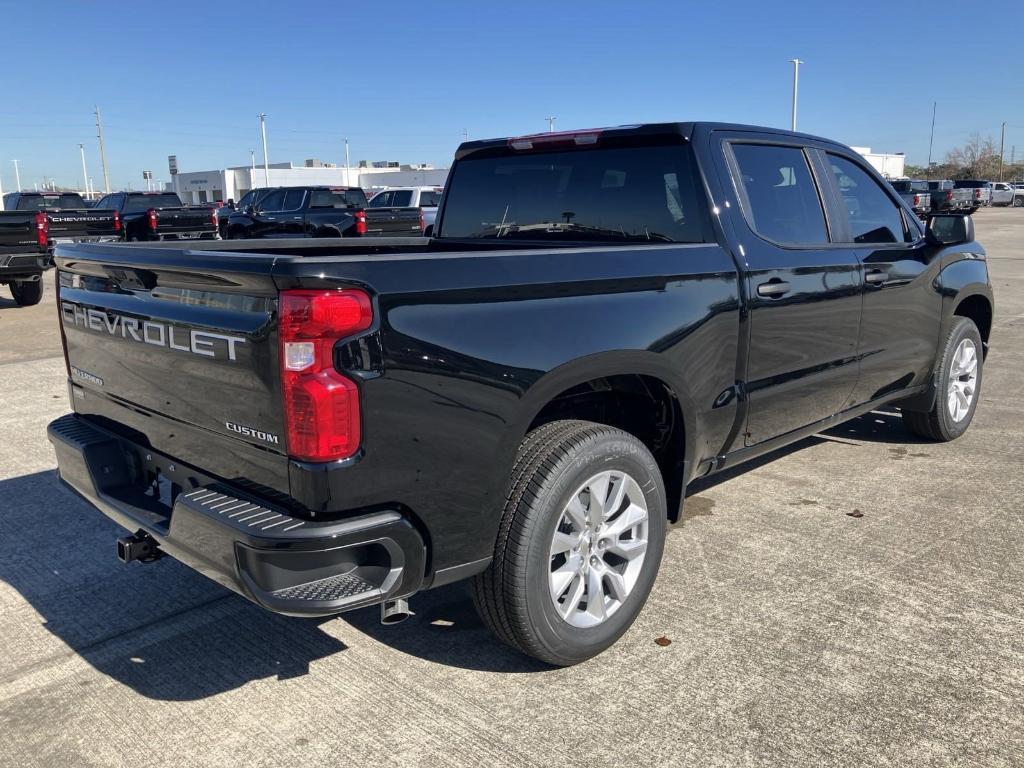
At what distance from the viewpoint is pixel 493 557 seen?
278cm

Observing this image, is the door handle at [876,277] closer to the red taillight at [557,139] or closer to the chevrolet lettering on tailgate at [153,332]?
the red taillight at [557,139]

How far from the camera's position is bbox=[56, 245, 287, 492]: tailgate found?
240 centimetres

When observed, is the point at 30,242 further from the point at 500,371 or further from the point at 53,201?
the point at 53,201

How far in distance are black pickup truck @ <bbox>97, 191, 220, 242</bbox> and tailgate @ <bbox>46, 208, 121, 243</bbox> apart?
271cm

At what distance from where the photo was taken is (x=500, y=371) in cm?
264

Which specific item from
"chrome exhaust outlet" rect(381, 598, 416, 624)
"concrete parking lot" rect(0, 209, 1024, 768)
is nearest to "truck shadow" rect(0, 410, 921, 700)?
"concrete parking lot" rect(0, 209, 1024, 768)

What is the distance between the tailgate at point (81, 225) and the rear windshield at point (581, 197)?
11.3 m

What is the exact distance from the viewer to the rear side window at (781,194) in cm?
383

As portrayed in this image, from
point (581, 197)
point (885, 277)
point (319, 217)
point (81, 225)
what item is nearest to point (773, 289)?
point (581, 197)

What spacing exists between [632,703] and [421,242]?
2.69 m

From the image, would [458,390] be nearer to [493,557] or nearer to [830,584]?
[493,557]

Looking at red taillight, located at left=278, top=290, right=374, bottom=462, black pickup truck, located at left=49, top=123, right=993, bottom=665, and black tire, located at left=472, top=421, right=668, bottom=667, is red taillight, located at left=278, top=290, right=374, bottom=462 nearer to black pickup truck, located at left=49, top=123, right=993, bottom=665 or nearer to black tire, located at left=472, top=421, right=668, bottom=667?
black pickup truck, located at left=49, top=123, right=993, bottom=665

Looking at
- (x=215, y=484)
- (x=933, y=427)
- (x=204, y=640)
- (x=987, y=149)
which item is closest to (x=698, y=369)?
(x=215, y=484)

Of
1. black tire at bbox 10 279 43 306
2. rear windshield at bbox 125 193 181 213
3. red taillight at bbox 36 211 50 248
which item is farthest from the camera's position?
rear windshield at bbox 125 193 181 213
